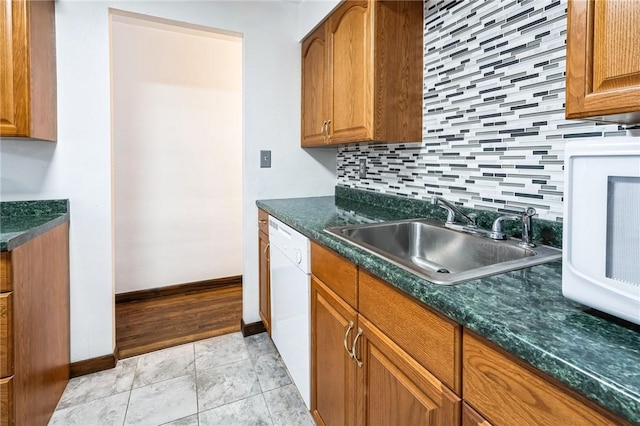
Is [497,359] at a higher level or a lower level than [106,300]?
higher

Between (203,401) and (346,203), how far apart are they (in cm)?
132

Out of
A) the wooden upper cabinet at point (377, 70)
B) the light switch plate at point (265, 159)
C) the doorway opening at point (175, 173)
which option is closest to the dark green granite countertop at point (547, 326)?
the wooden upper cabinet at point (377, 70)

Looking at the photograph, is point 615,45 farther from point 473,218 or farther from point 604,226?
point 473,218

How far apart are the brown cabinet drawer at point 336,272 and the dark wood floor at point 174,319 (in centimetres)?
132

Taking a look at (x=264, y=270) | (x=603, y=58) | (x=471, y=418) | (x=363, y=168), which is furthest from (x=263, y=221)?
(x=603, y=58)

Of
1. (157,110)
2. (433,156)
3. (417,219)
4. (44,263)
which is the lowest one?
(44,263)

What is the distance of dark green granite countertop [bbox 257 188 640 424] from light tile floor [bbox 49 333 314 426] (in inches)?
42.6

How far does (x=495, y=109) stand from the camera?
4.15 feet

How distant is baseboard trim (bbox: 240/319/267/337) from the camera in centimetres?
226

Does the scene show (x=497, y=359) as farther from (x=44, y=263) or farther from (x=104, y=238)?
(x=104, y=238)

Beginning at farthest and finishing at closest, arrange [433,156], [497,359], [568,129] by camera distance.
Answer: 1. [433,156]
2. [568,129]
3. [497,359]

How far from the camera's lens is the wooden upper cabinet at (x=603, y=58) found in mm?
609

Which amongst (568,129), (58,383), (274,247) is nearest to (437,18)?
(568,129)

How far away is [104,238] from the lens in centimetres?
188
